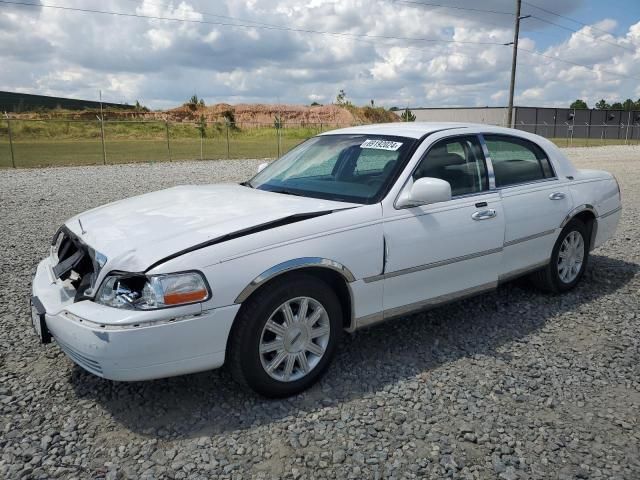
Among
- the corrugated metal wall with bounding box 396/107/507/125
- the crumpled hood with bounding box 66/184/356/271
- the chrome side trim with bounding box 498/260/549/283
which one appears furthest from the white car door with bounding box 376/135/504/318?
the corrugated metal wall with bounding box 396/107/507/125

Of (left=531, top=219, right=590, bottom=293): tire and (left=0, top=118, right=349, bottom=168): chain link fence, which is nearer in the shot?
(left=531, top=219, right=590, bottom=293): tire

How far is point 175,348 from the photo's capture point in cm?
290

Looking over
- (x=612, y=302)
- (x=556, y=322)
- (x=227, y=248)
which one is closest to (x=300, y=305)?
(x=227, y=248)

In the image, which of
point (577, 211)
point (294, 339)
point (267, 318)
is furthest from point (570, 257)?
point (267, 318)

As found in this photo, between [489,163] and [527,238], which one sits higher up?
[489,163]

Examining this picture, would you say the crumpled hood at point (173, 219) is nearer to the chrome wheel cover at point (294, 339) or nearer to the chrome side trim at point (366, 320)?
the chrome wheel cover at point (294, 339)

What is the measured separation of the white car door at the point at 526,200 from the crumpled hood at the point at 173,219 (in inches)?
61.8

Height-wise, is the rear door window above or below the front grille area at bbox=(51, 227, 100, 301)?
above

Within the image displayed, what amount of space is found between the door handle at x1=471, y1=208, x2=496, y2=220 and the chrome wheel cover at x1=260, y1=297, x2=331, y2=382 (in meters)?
1.46

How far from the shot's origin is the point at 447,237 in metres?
3.91

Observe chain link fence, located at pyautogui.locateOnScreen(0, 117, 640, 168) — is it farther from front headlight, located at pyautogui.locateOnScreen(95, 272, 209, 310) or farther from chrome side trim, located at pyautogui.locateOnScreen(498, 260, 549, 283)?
front headlight, located at pyautogui.locateOnScreen(95, 272, 209, 310)

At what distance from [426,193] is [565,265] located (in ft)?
7.74

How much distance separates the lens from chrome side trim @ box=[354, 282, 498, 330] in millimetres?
3625

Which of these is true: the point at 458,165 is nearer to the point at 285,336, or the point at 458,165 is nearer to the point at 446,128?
the point at 446,128
